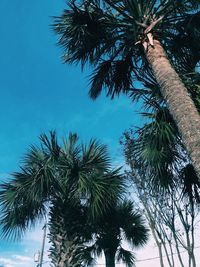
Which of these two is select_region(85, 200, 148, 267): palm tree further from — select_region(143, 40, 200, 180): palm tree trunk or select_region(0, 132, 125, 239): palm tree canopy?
select_region(143, 40, 200, 180): palm tree trunk

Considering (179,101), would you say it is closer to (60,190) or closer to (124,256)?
(60,190)

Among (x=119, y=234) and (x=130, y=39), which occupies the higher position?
(x=130, y=39)

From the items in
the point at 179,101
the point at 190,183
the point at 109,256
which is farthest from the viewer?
the point at 109,256

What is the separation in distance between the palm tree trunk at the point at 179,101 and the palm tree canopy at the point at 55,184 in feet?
12.0

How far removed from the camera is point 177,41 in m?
6.77

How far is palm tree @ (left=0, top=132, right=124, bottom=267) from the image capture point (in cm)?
747

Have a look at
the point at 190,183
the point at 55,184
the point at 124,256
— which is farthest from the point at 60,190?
the point at 124,256

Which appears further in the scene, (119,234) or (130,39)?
(119,234)

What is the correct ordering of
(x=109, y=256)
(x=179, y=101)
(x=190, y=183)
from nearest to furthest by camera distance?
(x=179, y=101) → (x=190, y=183) → (x=109, y=256)

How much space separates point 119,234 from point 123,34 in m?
7.12

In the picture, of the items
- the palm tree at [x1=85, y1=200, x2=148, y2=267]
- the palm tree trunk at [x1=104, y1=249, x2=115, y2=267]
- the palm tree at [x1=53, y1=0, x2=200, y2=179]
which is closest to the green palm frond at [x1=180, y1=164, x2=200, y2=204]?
the palm tree at [x1=53, y1=0, x2=200, y2=179]

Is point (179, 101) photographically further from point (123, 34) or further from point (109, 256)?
point (109, 256)

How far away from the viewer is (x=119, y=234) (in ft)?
36.2

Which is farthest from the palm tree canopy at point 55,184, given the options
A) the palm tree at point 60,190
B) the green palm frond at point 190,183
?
the green palm frond at point 190,183
